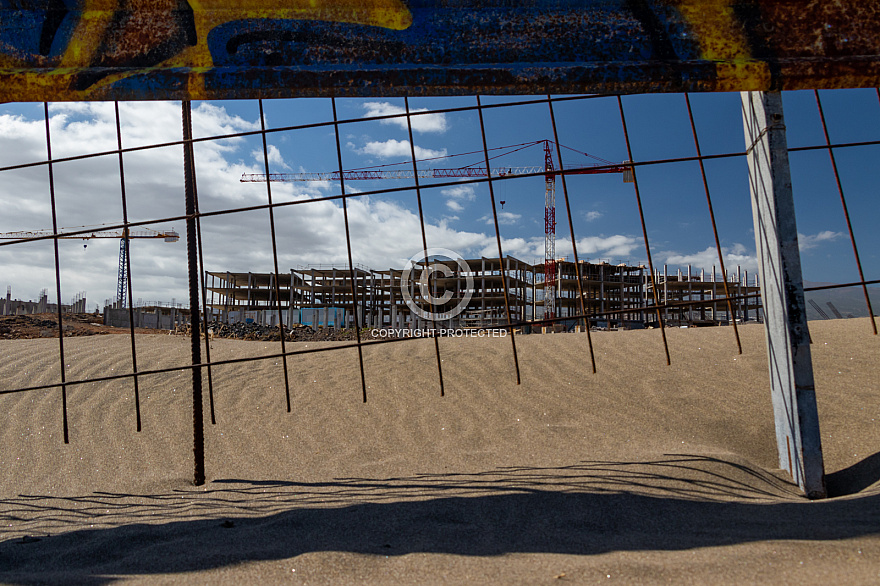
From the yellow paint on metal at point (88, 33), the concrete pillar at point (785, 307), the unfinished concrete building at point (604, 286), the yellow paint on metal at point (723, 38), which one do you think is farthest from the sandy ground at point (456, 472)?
the unfinished concrete building at point (604, 286)

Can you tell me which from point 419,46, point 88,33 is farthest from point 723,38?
point 88,33

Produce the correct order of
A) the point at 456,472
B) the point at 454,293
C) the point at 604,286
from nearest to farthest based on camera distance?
1. the point at 456,472
2. the point at 454,293
3. the point at 604,286

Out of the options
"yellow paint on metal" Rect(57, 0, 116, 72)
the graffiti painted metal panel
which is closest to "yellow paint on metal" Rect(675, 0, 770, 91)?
the graffiti painted metal panel

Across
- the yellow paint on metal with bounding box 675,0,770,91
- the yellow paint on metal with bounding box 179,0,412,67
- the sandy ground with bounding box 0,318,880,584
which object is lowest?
the sandy ground with bounding box 0,318,880,584

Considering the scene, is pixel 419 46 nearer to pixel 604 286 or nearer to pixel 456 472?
pixel 456 472

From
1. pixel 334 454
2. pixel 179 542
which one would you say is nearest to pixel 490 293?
pixel 334 454

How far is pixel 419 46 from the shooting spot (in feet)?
8.37

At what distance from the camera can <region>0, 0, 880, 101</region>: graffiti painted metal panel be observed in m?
2.52

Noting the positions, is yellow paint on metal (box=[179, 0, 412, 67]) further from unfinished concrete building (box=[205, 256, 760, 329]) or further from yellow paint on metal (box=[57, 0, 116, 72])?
unfinished concrete building (box=[205, 256, 760, 329])

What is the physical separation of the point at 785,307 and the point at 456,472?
2.53 m

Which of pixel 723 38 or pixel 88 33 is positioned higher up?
pixel 88 33

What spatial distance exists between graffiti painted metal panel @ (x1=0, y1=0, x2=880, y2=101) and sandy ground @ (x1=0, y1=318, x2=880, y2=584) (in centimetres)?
223

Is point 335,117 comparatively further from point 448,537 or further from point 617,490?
point 617,490

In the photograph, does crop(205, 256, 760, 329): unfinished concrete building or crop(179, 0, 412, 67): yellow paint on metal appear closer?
crop(179, 0, 412, 67): yellow paint on metal
